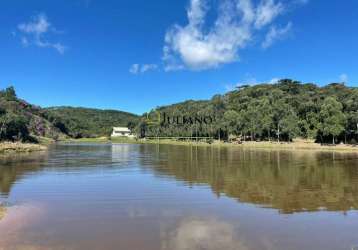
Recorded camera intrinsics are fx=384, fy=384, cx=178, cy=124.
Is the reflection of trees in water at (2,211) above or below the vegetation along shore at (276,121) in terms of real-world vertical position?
below

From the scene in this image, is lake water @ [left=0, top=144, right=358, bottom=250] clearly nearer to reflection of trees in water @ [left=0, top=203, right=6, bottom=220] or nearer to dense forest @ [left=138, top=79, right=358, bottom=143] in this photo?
reflection of trees in water @ [left=0, top=203, right=6, bottom=220]

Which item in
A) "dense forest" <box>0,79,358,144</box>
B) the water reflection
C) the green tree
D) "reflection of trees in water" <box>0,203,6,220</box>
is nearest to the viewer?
the water reflection

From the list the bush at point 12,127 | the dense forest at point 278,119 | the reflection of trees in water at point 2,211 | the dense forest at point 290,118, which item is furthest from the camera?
the bush at point 12,127

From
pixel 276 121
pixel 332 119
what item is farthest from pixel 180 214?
pixel 276 121

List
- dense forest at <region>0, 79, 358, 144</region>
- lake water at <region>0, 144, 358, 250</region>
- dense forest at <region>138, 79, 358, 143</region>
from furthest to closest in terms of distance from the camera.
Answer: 1. dense forest at <region>0, 79, 358, 144</region>
2. dense forest at <region>138, 79, 358, 143</region>
3. lake water at <region>0, 144, 358, 250</region>

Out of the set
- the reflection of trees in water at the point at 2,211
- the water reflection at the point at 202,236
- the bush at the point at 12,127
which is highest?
the bush at the point at 12,127

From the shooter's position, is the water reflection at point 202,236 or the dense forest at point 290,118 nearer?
the water reflection at point 202,236

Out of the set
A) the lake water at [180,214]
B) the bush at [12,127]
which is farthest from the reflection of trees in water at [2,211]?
the bush at [12,127]

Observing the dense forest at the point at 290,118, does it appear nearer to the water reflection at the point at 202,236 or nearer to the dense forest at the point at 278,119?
the dense forest at the point at 278,119

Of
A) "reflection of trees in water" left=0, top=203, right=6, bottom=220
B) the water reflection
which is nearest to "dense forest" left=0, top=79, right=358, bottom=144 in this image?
the water reflection

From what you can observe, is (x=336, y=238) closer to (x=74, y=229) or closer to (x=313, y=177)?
(x=74, y=229)

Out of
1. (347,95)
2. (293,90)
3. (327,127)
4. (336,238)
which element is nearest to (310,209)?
A: (336,238)

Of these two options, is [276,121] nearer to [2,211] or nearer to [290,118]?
[290,118]

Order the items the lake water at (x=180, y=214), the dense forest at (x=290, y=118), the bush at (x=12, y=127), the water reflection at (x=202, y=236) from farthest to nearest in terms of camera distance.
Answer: the bush at (x=12, y=127), the dense forest at (x=290, y=118), the lake water at (x=180, y=214), the water reflection at (x=202, y=236)
